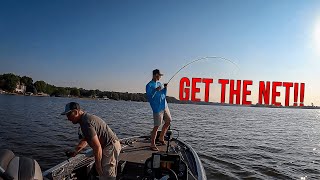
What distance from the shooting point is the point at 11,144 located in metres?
14.9

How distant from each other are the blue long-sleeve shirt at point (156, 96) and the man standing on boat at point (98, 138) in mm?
2971

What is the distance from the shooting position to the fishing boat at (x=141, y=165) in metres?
4.51

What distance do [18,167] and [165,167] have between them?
6.57ft

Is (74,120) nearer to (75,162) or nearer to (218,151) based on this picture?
(75,162)

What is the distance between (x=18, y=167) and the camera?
3559 mm

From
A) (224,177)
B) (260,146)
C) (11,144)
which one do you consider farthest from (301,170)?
(11,144)

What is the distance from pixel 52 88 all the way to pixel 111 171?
15054 cm

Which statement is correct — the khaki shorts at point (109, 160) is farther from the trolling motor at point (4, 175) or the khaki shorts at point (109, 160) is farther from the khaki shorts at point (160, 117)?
the khaki shorts at point (160, 117)

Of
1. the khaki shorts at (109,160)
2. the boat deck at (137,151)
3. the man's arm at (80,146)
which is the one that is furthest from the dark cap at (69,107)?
the boat deck at (137,151)

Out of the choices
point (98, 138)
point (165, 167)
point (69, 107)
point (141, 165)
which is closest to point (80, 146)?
point (98, 138)

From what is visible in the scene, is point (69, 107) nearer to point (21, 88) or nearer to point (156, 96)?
point (156, 96)

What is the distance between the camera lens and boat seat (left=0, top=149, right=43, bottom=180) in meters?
3.45

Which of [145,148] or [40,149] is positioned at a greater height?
[145,148]

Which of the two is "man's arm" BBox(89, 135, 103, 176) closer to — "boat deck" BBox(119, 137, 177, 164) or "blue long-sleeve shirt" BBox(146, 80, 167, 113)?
"boat deck" BBox(119, 137, 177, 164)
